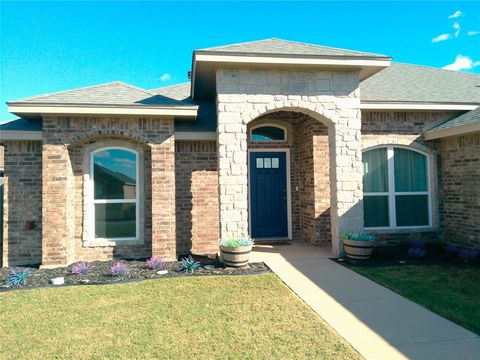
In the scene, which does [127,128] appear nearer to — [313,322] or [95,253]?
[95,253]

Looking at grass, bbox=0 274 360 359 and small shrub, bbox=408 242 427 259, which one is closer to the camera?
grass, bbox=0 274 360 359

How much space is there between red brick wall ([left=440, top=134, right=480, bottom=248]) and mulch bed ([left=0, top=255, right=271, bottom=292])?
5206 mm

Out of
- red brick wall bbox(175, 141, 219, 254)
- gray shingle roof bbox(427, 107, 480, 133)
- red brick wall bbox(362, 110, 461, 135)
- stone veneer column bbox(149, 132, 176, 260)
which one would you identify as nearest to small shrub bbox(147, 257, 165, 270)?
stone veneer column bbox(149, 132, 176, 260)

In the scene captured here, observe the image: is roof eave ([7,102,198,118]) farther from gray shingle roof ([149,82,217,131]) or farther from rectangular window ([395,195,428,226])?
rectangular window ([395,195,428,226])

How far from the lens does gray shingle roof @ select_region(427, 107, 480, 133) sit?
7.49 m

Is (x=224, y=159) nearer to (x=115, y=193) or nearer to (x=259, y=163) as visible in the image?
(x=259, y=163)

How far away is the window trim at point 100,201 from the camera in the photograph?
7355 millimetres

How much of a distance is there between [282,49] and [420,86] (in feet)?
16.7

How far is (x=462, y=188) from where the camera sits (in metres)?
8.04

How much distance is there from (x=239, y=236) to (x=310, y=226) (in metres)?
2.68

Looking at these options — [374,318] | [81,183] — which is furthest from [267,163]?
[374,318]

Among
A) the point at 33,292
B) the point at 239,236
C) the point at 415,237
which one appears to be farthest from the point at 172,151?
the point at 415,237

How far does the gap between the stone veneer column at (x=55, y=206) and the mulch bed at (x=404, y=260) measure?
583 cm

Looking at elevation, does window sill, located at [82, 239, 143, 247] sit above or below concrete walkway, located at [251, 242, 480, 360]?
above
